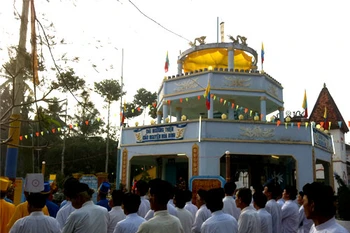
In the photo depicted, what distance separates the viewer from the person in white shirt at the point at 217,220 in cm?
416

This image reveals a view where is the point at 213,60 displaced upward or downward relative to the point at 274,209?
upward

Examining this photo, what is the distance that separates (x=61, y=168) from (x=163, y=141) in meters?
18.5

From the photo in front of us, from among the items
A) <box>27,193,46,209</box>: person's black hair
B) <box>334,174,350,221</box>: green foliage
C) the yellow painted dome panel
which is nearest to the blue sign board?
the yellow painted dome panel

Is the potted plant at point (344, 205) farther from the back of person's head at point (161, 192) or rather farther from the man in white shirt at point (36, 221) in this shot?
the man in white shirt at point (36, 221)

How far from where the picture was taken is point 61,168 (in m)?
32.4

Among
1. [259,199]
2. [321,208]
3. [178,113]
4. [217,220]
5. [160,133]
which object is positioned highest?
[178,113]

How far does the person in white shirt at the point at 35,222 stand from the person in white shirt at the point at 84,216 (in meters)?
0.17

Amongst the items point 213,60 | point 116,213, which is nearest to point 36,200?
point 116,213

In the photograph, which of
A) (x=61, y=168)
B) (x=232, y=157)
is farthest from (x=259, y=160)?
(x=61, y=168)

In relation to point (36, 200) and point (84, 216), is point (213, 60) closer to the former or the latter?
point (84, 216)

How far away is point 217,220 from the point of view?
4.21m

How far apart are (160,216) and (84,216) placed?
3.82 feet

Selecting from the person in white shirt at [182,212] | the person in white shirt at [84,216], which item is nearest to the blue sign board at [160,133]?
the person in white shirt at [182,212]

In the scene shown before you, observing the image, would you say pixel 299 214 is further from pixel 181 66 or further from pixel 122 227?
pixel 181 66
